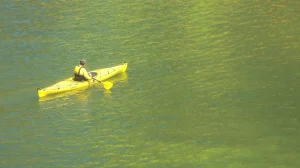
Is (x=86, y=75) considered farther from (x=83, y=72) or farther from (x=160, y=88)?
(x=160, y=88)

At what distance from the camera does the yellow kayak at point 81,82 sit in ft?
100.0

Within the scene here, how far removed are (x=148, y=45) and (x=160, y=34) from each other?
2417 mm

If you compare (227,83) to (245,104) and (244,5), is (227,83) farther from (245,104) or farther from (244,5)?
(244,5)

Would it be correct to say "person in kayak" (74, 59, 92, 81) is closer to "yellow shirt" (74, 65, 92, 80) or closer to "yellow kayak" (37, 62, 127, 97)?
"yellow shirt" (74, 65, 92, 80)

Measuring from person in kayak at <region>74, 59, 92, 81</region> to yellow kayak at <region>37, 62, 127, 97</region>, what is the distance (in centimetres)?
18

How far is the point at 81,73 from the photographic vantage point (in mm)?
31000

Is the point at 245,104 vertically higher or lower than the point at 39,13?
lower

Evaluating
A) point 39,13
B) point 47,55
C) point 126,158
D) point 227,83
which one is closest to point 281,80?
point 227,83

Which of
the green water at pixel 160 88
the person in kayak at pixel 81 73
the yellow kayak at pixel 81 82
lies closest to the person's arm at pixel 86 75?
the person in kayak at pixel 81 73

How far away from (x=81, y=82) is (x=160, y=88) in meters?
3.59

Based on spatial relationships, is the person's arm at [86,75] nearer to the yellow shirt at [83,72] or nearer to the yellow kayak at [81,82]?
the yellow shirt at [83,72]

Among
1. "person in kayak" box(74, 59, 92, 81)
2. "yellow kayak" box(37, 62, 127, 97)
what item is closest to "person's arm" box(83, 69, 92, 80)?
"person in kayak" box(74, 59, 92, 81)

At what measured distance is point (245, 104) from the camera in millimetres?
28656

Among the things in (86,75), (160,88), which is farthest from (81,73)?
(160,88)
